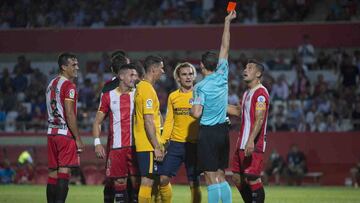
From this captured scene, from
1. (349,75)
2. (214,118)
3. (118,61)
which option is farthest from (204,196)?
(349,75)

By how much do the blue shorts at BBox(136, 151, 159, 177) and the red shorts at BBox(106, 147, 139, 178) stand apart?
0.51m

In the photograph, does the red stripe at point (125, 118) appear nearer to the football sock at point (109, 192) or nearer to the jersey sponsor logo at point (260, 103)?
the football sock at point (109, 192)

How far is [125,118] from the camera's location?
13828 millimetres

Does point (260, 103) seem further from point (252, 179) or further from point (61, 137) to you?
point (61, 137)

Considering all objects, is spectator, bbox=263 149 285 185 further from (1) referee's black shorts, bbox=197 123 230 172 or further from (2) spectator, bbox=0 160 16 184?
(1) referee's black shorts, bbox=197 123 230 172

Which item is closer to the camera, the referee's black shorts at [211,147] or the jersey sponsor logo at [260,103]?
the referee's black shorts at [211,147]

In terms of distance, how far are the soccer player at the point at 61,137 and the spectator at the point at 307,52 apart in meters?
17.7

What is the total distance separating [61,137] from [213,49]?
18363mm

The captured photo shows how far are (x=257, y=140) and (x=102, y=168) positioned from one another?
15737mm

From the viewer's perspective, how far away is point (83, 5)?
33469 mm

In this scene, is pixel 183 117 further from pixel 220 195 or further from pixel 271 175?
pixel 271 175

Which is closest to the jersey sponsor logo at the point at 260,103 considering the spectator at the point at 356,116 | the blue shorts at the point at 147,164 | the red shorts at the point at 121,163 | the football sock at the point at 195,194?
the football sock at the point at 195,194

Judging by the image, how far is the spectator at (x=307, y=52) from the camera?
3027 cm

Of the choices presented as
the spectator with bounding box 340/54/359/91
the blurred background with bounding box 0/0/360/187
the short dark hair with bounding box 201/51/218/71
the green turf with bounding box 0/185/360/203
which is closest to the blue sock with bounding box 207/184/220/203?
the short dark hair with bounding box 201/51/218/71
